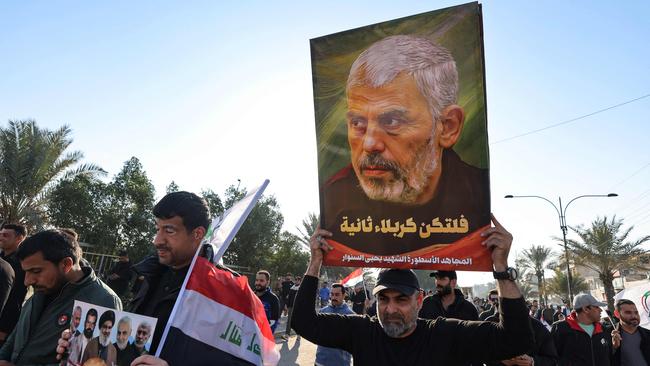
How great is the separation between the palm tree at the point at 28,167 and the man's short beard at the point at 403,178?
20777 mm

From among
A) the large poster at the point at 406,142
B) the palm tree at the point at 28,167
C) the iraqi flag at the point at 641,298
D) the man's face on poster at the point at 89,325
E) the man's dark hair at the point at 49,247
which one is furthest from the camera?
the palm tree at the point at 28,167

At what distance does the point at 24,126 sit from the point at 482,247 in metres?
22.2

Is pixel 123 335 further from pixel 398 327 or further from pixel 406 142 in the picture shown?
pixel 406 142

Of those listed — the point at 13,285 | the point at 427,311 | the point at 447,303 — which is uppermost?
the point at 13,285

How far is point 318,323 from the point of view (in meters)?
2.98

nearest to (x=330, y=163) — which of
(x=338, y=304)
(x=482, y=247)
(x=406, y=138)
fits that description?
(x=406, y=138)

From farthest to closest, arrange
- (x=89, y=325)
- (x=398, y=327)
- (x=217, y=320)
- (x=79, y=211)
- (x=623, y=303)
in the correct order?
(x=79, y=211) → (x=623, y=303) → (x=398, y=327) → (x=89, y=325) → (x=217, y=320)

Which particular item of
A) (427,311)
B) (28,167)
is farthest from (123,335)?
(28,167)

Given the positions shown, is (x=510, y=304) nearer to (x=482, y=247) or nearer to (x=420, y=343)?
(x=482, y=247)

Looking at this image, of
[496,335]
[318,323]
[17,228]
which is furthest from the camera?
[17,228]

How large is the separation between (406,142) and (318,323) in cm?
131

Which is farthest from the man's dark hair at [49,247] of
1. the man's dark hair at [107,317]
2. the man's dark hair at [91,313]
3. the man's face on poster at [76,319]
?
the man's dark hair at [107,317]

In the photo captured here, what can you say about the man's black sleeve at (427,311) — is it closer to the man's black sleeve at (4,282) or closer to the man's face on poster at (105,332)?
the man's face on poster at (105,332)

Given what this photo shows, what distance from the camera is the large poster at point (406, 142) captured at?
8.83ft
